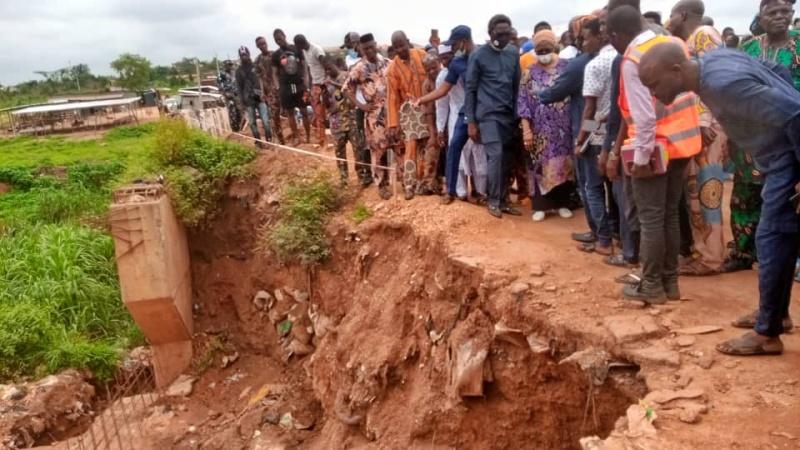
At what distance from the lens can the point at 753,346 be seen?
3623 millimetres

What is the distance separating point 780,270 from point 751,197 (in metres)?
1.67

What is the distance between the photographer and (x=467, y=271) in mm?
5543

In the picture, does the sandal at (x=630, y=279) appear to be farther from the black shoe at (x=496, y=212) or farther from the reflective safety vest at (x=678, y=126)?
the black shoe at (x=496, y=212)

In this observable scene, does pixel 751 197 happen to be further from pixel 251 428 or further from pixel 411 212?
pixel 251 428

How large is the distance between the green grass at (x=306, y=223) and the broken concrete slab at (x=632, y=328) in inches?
168

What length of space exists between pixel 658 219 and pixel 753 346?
99 cm

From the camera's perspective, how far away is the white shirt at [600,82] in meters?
5.09

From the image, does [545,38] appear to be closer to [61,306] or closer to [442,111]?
[442,111]

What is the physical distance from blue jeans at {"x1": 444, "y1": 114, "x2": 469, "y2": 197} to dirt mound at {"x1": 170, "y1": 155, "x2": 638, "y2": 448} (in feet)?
2.28

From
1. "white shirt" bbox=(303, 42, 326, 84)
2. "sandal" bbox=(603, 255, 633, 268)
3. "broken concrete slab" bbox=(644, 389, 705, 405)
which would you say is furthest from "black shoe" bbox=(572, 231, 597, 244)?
"white shirt" bbox=(303, 42, 326, 84)

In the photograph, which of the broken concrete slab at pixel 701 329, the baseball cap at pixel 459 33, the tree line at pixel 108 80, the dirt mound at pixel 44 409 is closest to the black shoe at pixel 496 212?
the baseball cap at pixel 459 33

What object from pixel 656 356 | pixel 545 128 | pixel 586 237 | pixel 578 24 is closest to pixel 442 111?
pixel 545 128

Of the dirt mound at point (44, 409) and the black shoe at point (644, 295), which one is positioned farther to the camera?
the dirt mound at point (44, 409)

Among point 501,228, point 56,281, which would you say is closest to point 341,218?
point 501,228
